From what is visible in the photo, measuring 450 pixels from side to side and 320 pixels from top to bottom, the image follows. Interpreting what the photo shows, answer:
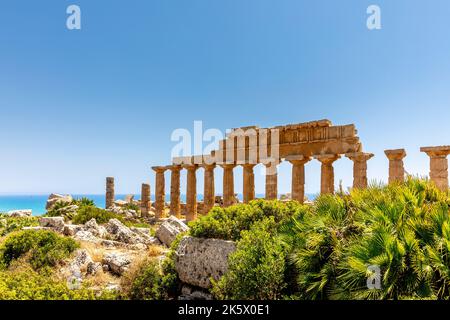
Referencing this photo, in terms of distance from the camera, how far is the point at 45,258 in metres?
9.27

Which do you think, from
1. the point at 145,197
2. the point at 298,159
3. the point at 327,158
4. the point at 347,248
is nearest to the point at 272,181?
the point at 298,159

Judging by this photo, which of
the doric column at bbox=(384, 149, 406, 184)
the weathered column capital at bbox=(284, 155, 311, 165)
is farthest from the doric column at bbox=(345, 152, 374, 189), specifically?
the weathered column capital at bbox=(284, 155, 311, 165)

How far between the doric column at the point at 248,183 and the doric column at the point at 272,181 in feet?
4.31

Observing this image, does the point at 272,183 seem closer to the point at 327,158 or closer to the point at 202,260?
the point at 327,158

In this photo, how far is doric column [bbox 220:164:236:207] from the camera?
74.6 feet

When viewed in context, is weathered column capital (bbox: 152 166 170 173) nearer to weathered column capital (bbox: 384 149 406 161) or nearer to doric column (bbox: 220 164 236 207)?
doric column (bbox: 220 164 236 207)

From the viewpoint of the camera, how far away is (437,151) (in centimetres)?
1719

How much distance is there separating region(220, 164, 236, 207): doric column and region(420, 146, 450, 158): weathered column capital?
11397mm

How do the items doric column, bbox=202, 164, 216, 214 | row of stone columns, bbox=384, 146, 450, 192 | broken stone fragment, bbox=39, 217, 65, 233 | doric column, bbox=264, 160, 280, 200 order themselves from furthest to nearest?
doric column, bbox=202, 164, 216, 214
doric column, bbox=264, 160, 280, 200
row of stone columns, bbox=384, 146, 450, 192
broken stone fragment, bbox=39, 217, 65, 233

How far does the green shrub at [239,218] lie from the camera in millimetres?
7578

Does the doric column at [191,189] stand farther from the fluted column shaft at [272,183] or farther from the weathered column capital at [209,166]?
the fluted column shaft at [272,183]

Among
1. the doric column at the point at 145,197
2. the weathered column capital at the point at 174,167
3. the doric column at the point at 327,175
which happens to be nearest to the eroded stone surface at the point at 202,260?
the doric column at the point at 327,175
